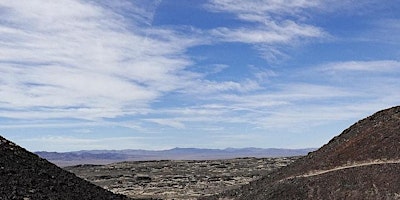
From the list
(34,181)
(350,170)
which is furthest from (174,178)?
(350,170)

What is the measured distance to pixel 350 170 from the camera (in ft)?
94.9

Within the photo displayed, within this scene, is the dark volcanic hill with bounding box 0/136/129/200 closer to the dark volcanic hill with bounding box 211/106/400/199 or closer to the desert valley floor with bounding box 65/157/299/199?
the dark volcanic hill with bounding box 211/106/400/199

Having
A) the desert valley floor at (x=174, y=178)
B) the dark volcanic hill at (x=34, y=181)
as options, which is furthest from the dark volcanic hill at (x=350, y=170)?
the desert valley floor at (x=174, y=178)

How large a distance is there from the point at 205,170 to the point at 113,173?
15784 millimetres

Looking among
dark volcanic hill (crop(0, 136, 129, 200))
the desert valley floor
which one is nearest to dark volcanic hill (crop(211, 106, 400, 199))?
dark volcanic hill (crop(0, 136, 129, 200))

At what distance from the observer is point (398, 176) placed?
26.3m

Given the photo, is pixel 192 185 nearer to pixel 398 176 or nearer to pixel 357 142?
pixel 357 142

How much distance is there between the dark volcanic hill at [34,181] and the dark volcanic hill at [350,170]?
10.5 metres

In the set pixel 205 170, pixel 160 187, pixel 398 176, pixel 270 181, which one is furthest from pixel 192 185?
pixel 398 176

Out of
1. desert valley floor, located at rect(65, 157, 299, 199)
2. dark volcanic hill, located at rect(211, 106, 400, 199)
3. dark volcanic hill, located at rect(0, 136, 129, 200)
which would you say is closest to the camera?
dark volcanic hill, located at rect(211, 106, 400, 199)

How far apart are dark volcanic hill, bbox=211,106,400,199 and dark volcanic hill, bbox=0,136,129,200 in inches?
412

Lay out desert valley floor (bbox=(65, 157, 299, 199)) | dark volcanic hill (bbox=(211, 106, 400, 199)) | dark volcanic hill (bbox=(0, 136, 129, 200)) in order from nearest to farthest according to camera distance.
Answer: dark volcanic hill (bbox=(211, 106, 400, 199)), dark volcanic hill (bbox=(0, 136, 129, 200)), desert valley floor (bbox=(65, 157, 299, 199))

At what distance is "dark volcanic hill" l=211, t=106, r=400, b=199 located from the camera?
26844 mm

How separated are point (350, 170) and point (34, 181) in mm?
20288
